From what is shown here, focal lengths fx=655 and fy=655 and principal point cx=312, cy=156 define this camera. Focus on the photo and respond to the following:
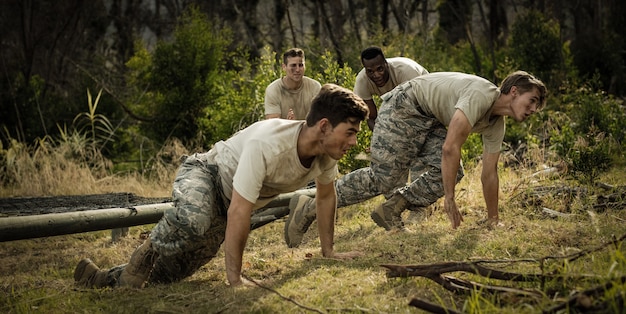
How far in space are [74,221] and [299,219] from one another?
1.80 metres

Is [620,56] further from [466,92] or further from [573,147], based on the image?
[466,92]

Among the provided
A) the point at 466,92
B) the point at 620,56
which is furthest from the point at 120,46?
the point at 466,92

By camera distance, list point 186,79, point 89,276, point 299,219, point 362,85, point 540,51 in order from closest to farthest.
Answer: point 89,276 < point 299,219 < point 362,85 < point 186,79 < point 540,51

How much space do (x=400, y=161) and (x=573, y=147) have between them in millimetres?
2495

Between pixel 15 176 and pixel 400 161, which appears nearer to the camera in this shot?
pixel 400 161

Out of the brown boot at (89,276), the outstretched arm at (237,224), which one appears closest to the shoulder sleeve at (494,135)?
the outstretched arm at (237,224)

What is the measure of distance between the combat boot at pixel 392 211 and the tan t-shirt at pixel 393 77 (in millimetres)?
1253

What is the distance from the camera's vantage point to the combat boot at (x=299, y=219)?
17.6 ft

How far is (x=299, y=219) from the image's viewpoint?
17.7 ft

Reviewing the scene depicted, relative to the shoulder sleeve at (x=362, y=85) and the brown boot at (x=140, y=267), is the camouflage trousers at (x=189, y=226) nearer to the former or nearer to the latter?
the brown boot at (x=140, y=267)

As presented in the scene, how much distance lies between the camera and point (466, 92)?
466 centimetres

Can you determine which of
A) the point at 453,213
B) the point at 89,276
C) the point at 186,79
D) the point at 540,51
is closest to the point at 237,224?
the point at 89,276

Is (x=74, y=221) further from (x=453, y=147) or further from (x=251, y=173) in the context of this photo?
(x=453, y=147)

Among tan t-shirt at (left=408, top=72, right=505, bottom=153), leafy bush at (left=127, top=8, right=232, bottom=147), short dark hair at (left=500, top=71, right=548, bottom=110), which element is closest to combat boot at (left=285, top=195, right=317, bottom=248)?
tan t-shirt at (left=408, top=72, right=505, bottom=153)
